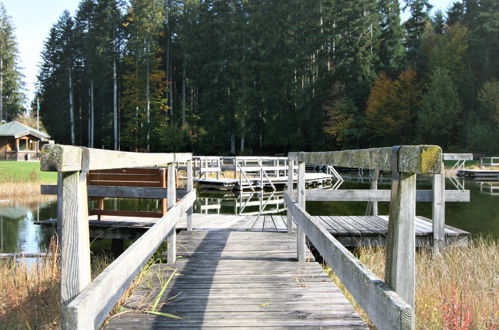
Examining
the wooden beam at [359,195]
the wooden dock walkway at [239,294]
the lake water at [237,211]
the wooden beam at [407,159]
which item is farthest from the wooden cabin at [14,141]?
the wooden beam at [407,159]

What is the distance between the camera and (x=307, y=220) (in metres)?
3.28

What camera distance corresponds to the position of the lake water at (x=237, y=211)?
9445 millimetres

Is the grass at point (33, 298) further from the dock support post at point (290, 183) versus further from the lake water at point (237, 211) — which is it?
the lake water at point (237, 211)

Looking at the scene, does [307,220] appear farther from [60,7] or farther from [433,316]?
[60,7]

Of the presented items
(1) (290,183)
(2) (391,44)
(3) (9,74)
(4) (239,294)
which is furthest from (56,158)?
(3) (9,74)

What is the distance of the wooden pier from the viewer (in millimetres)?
1606

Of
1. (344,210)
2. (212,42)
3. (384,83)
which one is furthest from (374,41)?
(344,210)

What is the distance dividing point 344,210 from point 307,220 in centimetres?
1028

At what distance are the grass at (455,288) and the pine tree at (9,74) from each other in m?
55.6

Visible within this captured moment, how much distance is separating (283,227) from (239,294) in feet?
11.8

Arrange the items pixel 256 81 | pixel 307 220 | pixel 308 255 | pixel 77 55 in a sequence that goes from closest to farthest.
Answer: pixel 307 220 → pixel 308 255 → pixel 256 81 → pixel 77 55

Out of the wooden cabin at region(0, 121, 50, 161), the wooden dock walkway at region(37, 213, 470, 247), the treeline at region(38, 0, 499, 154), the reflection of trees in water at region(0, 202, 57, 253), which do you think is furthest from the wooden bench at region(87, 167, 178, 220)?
the wooden cabin at region(0, 121, 50, 161)

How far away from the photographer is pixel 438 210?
598cm

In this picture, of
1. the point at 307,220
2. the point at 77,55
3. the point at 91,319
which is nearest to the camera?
the point at 91,319
